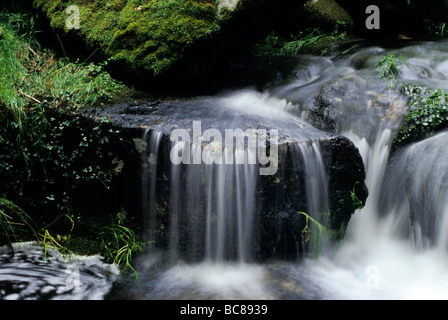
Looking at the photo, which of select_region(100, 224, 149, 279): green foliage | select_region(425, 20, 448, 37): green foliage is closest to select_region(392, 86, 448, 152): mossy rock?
select_region(100, 224, 149, 279): green foliage

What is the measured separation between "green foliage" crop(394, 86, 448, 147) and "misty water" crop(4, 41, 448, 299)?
109mm

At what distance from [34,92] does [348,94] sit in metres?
3.69

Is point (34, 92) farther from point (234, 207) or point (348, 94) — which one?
point (348, 94)

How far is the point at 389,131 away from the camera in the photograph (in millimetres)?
4117

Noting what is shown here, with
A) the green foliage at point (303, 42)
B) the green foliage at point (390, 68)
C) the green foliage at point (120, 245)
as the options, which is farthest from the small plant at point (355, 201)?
the green foliage at point (303, 42)

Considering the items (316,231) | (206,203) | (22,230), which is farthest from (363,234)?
(22,230)

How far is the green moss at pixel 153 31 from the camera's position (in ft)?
14.7

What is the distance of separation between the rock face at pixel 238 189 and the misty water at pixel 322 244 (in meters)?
0.01

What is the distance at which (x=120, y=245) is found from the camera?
3.73 metres

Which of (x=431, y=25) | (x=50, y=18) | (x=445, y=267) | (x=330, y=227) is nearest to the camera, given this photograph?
(x=445, y=267)

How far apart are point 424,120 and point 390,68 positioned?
1.15 m

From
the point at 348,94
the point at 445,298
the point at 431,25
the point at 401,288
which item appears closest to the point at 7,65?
the point at 348,94

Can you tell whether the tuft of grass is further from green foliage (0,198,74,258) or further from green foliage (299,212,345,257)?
green foliage (299,212,345,257)

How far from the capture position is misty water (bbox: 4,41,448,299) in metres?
3.35
